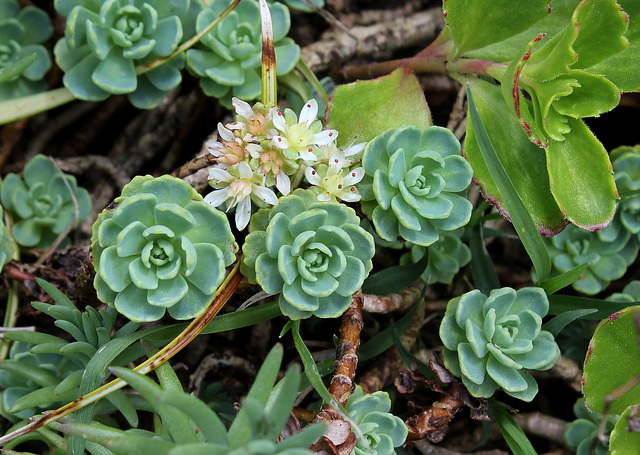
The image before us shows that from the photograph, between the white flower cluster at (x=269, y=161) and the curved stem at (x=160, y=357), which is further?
the white flower cluster at (x=269, y=161)

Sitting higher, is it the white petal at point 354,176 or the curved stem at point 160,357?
the white petal at point 354,176

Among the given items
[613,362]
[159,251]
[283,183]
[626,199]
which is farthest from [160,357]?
[626,199]

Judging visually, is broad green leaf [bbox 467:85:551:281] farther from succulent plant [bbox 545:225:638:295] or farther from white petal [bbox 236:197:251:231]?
white petal [bbox 236:197:251:231]

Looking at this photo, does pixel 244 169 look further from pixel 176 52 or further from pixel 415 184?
pixel 176 52

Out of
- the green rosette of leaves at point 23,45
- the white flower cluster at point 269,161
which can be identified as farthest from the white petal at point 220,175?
the green rosette of leaves at point 23,45

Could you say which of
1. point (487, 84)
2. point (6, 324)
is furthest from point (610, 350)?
point (6, 324)

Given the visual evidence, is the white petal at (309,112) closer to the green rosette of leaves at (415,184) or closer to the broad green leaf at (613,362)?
the green rosette of leaves at (415,184)
